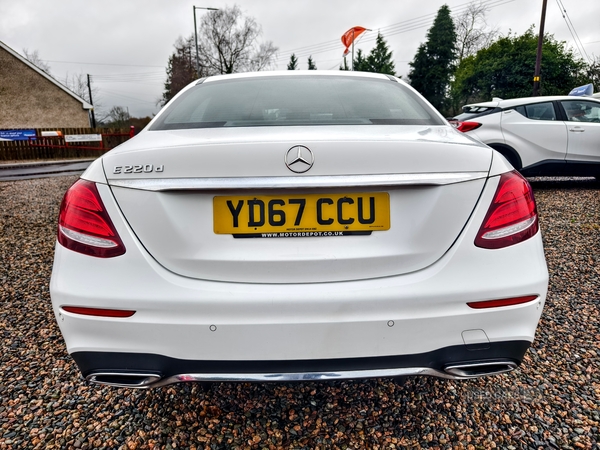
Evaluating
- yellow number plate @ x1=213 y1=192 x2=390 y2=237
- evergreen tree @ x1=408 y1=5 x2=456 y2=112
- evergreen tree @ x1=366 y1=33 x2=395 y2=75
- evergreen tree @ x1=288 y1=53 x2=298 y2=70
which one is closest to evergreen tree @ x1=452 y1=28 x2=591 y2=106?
evergreen tree @ x1=408 y1=5 x2=456 y2=112

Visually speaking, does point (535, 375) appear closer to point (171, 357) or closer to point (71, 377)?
point (171, 357)

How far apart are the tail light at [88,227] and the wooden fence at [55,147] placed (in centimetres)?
2320

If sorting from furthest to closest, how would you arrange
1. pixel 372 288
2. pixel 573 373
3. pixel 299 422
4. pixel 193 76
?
pixel 193 76, pixel 573 373, pixel 299 422, pixel 372 288

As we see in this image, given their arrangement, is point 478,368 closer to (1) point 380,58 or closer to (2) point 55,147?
(2) point 55,147

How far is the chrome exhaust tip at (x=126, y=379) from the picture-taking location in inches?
56.9

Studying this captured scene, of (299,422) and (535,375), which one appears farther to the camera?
(535,375)

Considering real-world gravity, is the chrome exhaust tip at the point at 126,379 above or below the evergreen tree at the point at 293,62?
below

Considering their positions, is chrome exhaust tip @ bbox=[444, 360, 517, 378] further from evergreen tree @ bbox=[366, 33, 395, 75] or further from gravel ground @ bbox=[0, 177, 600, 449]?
evergreen tree @ bbox=[366, 33, 395, 75]

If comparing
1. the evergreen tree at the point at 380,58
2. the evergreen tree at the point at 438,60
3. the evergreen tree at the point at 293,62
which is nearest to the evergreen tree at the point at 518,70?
the evergreen tree at the point at 438,60

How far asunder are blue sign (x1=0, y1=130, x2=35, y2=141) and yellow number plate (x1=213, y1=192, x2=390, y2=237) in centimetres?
2424

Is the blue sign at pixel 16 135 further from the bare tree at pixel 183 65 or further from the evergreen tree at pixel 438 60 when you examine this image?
the evergreen tree at pixel 438 60

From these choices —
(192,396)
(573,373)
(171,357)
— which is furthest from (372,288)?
(573,373)

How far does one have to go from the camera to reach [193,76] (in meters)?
41.0

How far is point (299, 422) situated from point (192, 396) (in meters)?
0.52
